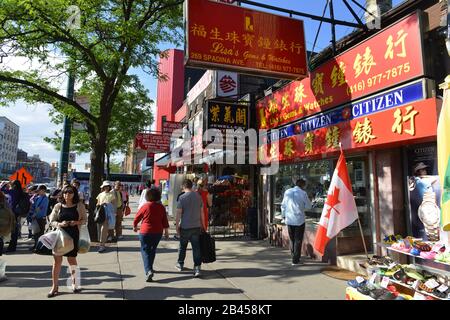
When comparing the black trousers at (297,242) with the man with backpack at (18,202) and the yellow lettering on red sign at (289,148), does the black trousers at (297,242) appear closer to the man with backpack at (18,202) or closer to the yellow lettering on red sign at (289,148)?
the yellow lettering on red sign at (289,148)

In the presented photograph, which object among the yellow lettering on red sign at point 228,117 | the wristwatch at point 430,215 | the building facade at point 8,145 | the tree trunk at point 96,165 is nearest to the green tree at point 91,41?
the tree trunk at point 96,165

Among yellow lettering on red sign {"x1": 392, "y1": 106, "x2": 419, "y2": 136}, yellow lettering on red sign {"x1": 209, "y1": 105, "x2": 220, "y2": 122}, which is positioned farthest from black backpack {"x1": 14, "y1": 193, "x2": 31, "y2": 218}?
yellow lettering on red sign {"x1": 392, "y1": 106, "x2": 419, "y2": 136}

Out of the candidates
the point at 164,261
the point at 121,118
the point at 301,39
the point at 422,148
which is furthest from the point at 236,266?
the point at 121,118

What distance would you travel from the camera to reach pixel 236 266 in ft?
24.1

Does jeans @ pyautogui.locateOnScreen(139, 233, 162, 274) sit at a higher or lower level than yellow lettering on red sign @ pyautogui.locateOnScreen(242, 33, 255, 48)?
lower

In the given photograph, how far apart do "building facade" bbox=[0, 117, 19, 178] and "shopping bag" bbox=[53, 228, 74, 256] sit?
93984 millimetres

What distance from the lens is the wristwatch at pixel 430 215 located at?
5617 mm

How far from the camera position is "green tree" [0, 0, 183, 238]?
893 cm

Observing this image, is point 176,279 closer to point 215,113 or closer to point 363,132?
point 363,132

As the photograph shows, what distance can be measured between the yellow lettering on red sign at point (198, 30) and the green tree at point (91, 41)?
2974 millimetres

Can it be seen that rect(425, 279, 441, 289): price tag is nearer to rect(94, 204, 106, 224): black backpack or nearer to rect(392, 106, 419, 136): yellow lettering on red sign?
rect(392, 106, 419, 136): yellow lettering on red sign

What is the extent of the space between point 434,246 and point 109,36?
903 cm

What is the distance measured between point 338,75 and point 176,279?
18.0 feet

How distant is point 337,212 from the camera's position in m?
5.66
